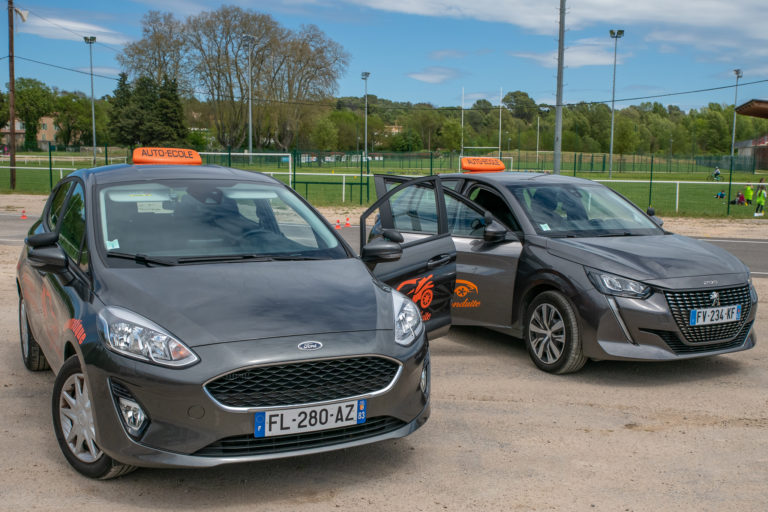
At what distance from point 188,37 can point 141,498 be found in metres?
82.5

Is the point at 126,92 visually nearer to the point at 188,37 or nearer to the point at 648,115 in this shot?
the point at 188,37

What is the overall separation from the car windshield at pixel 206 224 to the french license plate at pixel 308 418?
1.21 metres

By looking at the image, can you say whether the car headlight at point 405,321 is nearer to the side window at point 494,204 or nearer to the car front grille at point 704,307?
the car front grille at point 704,307

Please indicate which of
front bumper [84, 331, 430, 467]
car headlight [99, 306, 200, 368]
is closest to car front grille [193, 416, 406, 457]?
front bumper [84, 331, 430, 467]

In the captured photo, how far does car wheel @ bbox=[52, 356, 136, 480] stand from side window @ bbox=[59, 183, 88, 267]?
69 centimetres

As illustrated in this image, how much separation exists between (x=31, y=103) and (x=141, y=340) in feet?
407

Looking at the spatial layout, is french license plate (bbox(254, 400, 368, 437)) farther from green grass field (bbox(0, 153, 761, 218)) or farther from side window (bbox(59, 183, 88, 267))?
green grass field (bbox(0, 153, 761, 218))

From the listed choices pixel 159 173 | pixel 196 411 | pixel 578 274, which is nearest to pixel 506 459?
pixel 196 411

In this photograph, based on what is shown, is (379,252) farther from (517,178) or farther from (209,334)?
(517,178)

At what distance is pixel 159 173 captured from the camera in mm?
5105

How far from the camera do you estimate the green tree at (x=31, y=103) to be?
113000 millimetres

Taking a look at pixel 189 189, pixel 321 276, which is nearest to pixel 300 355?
pixel 321 276

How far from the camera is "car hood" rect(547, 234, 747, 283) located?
5.64 m

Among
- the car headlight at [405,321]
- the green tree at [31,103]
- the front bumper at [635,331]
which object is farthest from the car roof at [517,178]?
the green tree at [31,103]
